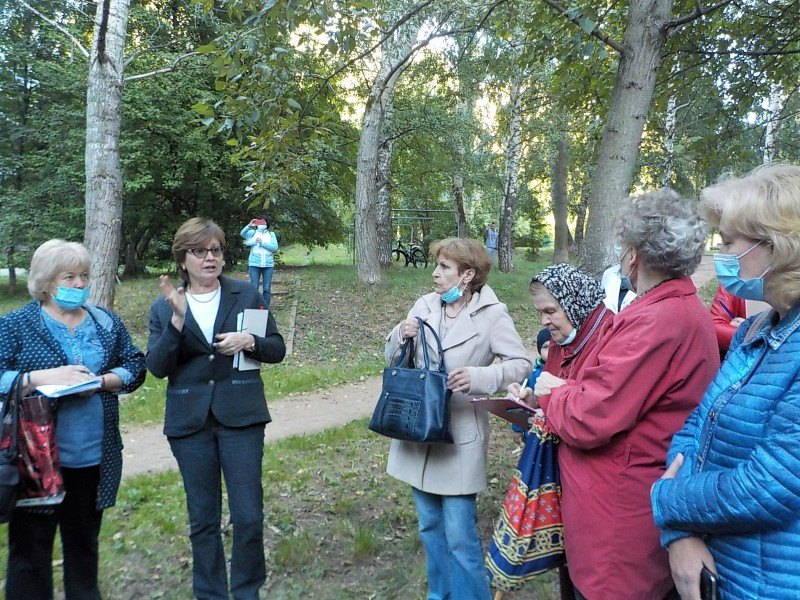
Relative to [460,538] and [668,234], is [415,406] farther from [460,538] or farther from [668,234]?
[668,234]

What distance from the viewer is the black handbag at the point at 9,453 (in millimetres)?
2395

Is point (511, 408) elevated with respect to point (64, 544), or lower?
elevated

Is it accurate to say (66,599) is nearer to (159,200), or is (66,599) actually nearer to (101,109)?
(101,109)

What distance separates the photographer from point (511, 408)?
246cm

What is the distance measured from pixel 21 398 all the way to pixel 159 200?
56.5 feet

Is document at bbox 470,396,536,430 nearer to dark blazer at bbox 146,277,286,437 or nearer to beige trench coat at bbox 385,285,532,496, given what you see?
beige trench coat at bbox 385,285,532,496

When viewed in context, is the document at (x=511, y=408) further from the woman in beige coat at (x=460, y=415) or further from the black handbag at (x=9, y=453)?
the black handbag at (x=9, y=453)

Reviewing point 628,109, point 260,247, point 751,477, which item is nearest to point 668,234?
point 751,477

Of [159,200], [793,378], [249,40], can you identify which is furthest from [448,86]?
[793,378]

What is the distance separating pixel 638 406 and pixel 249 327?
6.11 feet

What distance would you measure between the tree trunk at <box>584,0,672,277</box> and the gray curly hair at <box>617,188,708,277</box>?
191 centimetres

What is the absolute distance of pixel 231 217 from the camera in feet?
63.8

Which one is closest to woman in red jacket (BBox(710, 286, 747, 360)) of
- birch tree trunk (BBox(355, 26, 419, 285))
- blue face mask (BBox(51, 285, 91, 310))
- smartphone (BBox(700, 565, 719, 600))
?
smartphone (BBox(700, 565, 719, 600))

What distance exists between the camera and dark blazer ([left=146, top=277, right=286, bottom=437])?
111 inches
